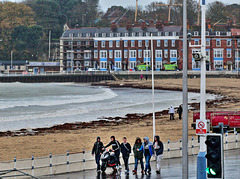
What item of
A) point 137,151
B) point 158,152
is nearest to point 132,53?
point 158,152

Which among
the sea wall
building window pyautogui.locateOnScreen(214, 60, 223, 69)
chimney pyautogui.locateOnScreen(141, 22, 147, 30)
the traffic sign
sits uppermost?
chimney pyautogui.locateOnScreen(141, 22, 147, 30)

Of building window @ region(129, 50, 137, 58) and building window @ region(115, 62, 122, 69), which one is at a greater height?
building window @ region(129, 50, 137, 58)

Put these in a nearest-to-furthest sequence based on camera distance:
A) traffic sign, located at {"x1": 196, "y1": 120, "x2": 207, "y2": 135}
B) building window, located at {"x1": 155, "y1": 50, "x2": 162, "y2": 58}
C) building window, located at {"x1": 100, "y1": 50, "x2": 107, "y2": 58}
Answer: traffic sign, located at {"x1": 196, "y1": 120, "x2": 207, "y2": 135} → building window, located at {"x1": 155, "y1": 50, "x2": 162, "y2": 58} → building window, located at {"x1": 100, "y1": 50, "x2": 107, "y2": 58}

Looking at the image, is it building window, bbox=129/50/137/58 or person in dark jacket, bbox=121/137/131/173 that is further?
building window, bbox=129/50/137/58

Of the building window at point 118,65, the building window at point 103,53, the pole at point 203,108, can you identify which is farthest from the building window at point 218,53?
the pole at point 203,108

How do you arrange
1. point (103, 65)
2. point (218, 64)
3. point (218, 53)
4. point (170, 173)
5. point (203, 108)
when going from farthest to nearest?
point (103, 65)
point (218, 64)
point (218, 53)
point (170, 173)
point (203, 108)

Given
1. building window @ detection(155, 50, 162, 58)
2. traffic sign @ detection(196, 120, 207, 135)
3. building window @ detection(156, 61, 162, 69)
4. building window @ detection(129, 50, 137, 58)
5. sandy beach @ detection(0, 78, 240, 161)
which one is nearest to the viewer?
traffic sign @ detection(196, 120, 207, 135)

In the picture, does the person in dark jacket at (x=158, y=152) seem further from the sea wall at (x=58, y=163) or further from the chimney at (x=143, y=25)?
the chimney at (x=143, y=25)

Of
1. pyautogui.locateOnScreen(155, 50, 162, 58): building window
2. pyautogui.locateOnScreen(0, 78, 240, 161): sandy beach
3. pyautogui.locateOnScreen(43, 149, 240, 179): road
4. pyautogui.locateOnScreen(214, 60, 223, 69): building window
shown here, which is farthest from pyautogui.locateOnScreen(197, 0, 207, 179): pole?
pyautogui.locateOnScreen(155, 50, 162, 58): building window

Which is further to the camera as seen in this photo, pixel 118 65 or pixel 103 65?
pixel 103 65

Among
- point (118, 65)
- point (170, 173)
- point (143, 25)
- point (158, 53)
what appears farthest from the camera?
point (118, 65)

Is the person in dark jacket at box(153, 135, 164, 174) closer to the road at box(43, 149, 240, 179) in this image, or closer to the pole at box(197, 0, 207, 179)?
the road at box(43, 149, 240, 179)

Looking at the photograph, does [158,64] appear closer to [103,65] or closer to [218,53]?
[103,65]

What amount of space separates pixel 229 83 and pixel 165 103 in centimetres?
3698
